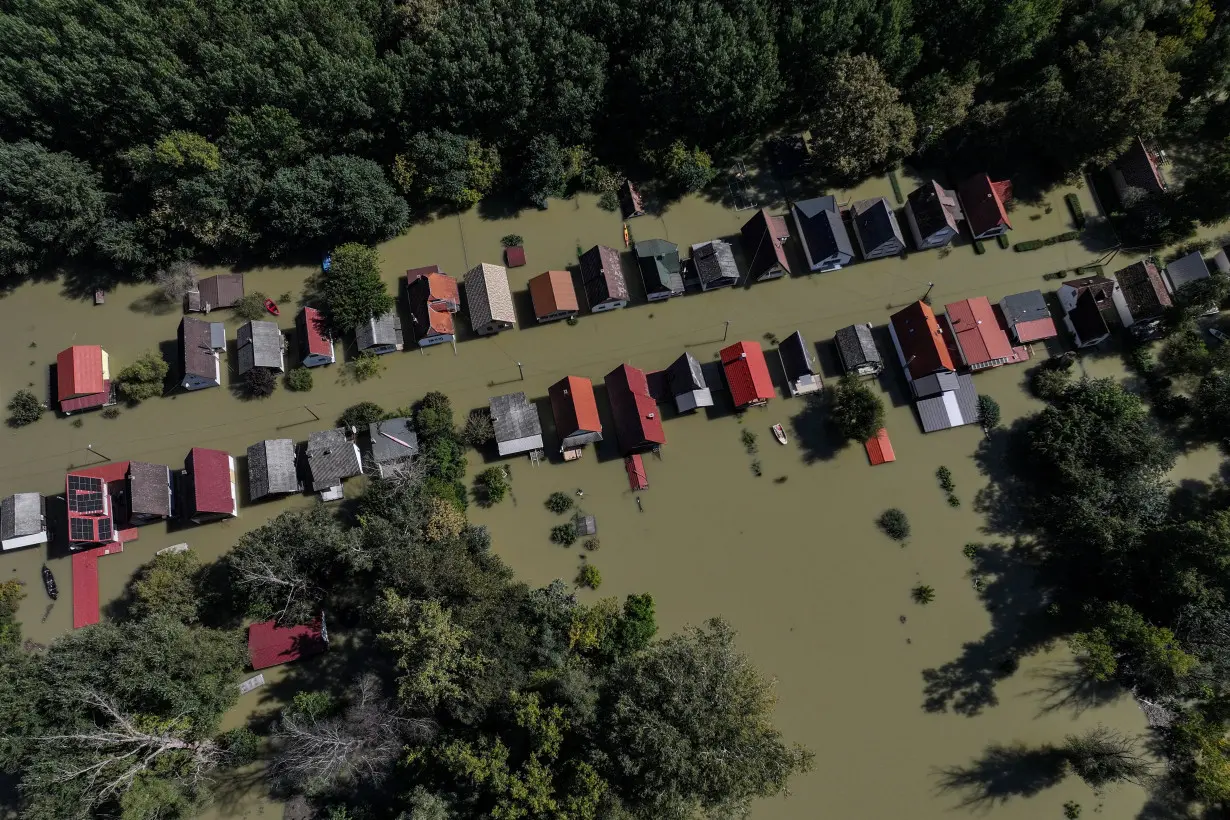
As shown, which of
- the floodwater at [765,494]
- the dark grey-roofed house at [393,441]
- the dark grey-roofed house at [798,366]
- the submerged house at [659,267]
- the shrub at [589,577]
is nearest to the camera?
the floodwater at [765,494]

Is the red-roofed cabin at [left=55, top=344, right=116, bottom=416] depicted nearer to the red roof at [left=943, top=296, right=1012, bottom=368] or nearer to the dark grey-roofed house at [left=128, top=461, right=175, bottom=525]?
the dark grey-roofed house at [left=128, top=461, right=175, bottom=525]

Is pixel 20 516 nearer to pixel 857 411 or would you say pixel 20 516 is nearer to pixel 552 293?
pixel 552 293

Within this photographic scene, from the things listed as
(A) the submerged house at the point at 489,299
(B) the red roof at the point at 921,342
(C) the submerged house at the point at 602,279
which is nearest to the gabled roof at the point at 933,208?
(B) the red roof at the point at 921,342

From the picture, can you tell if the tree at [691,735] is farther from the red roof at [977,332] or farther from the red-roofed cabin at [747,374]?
the red roof at [977,332]

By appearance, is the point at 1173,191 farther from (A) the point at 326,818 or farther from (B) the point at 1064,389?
(A) the point at 326,818

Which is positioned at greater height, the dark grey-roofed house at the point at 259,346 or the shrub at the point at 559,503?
the dark grey-roofed house at the point at 259,346

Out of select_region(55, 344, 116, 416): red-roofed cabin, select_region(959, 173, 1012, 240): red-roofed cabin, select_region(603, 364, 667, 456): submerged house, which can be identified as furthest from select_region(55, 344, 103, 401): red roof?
select_region(959, 173, 1012, 240): red-roofed cabin

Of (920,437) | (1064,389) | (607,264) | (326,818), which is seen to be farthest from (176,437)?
(1064,389)
